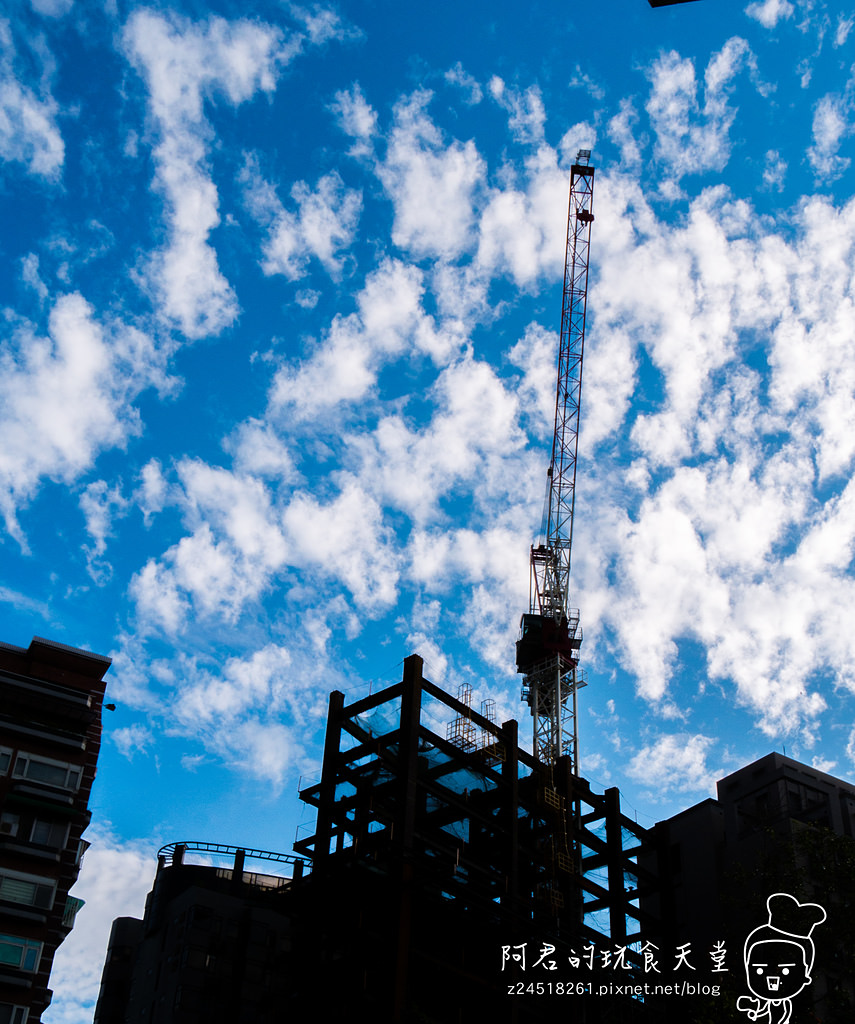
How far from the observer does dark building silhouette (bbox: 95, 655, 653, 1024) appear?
65.5m

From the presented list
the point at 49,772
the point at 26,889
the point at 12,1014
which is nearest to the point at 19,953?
the point at 12,1014

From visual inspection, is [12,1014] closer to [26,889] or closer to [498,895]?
[26,889]

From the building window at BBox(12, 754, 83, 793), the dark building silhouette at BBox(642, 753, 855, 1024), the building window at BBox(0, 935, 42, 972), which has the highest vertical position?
the dark building silhouette at BBox(642, 753, 855, 1024)

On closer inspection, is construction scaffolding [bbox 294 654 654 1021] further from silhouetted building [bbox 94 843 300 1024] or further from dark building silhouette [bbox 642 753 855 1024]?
silhouetted building [bbox 94 843 300 1024]

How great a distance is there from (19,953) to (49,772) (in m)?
8.74

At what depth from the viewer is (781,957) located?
52.3 metres

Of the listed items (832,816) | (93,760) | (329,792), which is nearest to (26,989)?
(93,760)

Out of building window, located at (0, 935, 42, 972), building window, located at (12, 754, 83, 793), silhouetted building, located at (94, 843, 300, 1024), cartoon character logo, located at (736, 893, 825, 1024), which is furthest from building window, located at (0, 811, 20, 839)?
silhouetted building, located at (94, 843, 300, 1024)

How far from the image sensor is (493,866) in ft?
261

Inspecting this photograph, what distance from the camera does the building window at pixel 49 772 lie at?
52.9 meters

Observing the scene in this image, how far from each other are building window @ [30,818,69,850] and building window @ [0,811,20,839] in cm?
87

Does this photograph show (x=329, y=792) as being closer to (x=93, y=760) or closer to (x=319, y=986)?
(x=319, y=986)

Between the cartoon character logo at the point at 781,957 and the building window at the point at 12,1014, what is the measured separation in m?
32.7

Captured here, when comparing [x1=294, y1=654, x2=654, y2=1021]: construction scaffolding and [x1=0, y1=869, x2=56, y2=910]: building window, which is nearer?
[x1=0, y1=869, x2=56, y2=910]: building window
